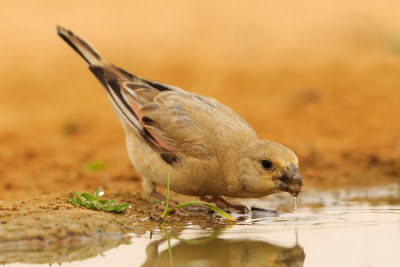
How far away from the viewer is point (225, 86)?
1609cm

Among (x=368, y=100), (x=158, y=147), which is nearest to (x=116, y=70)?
(x=158, y=147)

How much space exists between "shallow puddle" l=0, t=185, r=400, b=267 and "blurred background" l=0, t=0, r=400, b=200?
2448 mm

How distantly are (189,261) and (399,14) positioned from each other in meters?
16.7

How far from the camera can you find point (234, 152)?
22.5 ft

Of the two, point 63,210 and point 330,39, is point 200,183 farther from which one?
point 330,39

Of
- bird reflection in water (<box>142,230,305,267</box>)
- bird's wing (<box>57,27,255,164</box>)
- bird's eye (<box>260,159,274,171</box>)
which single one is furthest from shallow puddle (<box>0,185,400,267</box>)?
bird's wing (<box>57,27,255,164</box>)

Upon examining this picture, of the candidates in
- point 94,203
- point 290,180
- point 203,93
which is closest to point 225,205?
point 290,180

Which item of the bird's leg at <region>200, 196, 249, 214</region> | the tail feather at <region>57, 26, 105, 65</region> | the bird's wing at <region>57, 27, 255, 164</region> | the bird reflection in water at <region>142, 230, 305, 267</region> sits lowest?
the bird reflection in water at <region>142, 230, 305, 267</region>

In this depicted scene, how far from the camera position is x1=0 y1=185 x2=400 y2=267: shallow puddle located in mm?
4879

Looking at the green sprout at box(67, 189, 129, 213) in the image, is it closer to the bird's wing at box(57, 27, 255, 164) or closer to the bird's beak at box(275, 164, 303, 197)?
the bird's wing at box(57, 27, 255, 164)

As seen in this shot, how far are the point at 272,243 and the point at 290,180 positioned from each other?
1.10 m

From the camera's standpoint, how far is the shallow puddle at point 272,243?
4879 millimetres

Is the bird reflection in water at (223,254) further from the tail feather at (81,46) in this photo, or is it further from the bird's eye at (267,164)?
the tail feather at (81,46)

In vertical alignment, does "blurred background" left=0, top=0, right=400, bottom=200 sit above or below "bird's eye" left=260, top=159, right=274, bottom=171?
above
